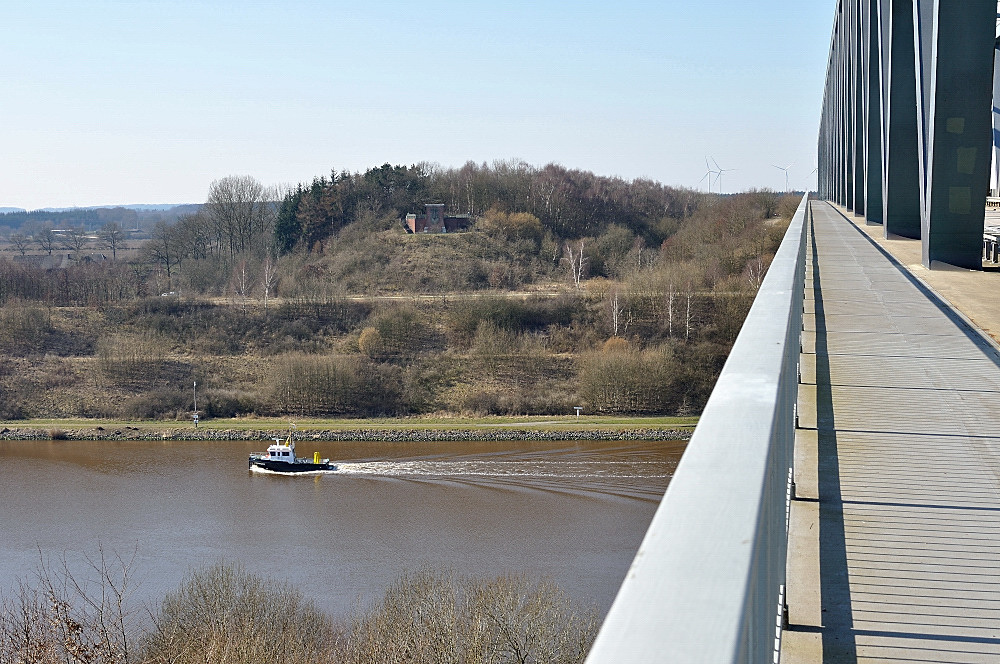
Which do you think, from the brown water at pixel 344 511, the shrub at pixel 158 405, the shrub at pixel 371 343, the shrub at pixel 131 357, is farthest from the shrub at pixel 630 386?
the shrub at pixel 131 357

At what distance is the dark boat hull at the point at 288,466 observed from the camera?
33.0 meters

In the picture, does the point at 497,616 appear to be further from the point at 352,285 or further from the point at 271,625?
the point at 352,285

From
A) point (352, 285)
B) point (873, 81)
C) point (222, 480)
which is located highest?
point (873, 81)

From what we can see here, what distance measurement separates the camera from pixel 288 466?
33.0m

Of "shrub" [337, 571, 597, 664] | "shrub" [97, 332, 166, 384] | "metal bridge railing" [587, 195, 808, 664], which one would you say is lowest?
"shrub" [337, 571, 597, 664]

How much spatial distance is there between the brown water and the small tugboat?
0.51 metres

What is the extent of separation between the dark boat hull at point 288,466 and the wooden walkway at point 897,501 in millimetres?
28724

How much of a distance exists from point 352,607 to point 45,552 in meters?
8.86

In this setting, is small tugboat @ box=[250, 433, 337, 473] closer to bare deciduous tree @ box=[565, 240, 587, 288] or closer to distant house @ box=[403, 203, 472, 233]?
bare deciduous tree @ box=[565, 240, 587, 288]

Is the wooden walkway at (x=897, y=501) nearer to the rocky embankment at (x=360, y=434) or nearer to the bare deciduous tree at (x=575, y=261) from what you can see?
the rocky embankment at (x=360, y=434)

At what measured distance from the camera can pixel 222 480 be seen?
105 feet

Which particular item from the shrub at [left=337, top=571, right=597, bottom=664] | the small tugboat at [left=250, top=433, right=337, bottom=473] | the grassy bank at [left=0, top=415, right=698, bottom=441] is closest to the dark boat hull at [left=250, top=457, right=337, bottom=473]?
the small tugboat at [left=250, top=433, right=337, bottom=473]

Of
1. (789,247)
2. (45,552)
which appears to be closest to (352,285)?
(45,552)

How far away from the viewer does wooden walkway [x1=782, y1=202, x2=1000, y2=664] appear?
7.11ft
